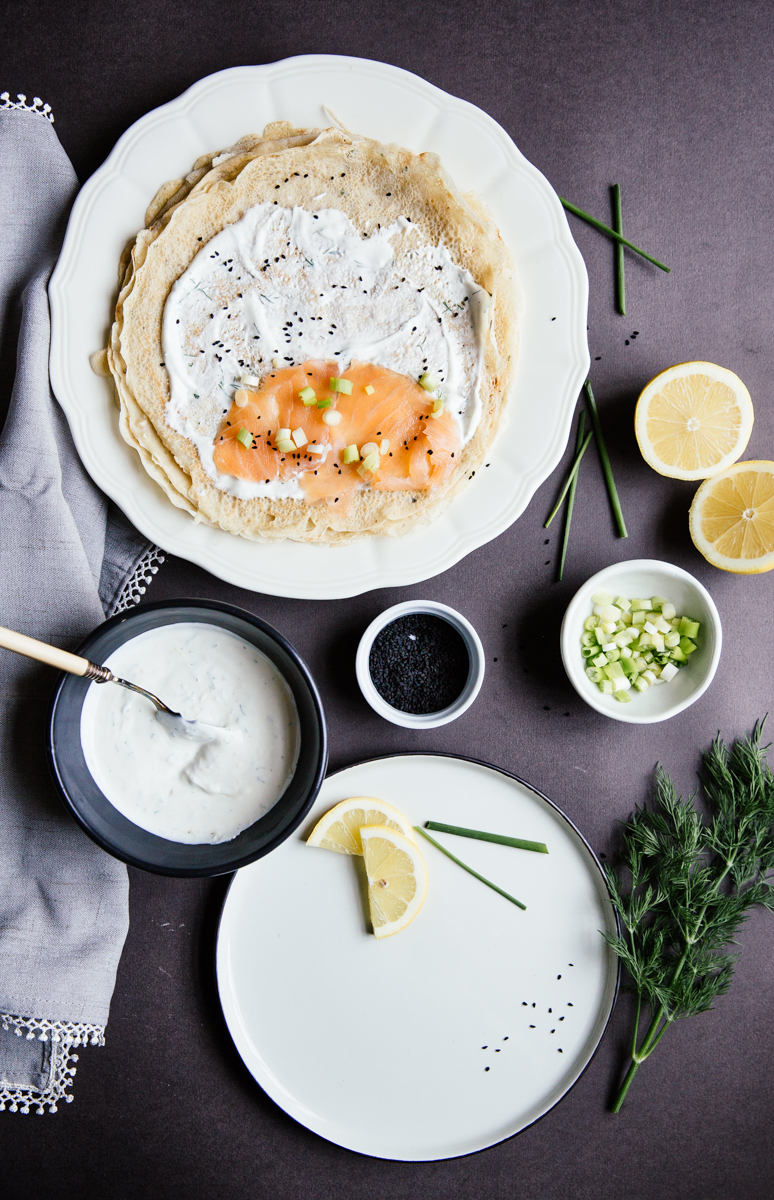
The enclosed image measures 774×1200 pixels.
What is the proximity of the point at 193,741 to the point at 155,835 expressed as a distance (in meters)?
0.25

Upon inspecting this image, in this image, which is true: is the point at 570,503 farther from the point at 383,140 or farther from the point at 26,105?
the point at 26,105

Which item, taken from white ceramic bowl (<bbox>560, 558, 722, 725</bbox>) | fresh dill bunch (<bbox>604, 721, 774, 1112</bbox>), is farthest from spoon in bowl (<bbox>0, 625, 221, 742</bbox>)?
fresh dill bunch (<bbox>604, 721, 774, 1112</bbox>)

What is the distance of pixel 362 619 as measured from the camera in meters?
2.03

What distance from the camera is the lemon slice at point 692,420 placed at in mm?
1913

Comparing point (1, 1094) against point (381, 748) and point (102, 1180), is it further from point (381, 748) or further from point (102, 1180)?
point (381, 748)

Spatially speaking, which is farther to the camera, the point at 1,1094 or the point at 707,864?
the point at 707,864

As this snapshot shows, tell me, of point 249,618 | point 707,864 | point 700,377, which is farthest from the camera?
point 707,864

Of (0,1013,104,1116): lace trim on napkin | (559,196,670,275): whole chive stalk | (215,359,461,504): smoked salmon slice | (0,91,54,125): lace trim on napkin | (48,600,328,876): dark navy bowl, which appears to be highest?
(0,91,54,125): lace trim on napkin

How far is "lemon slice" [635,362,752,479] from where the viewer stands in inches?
75.3

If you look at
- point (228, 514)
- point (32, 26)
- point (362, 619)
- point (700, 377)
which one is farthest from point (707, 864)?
point (32, 26)

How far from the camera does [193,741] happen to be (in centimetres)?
174

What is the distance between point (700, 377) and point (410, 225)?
2.78 ft

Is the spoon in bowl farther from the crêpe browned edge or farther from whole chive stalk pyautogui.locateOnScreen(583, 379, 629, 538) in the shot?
whole chive stalk pyautogui.locateOnScreen(583, 379, 629, 538)

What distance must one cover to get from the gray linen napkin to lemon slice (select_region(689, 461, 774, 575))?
162 cm
